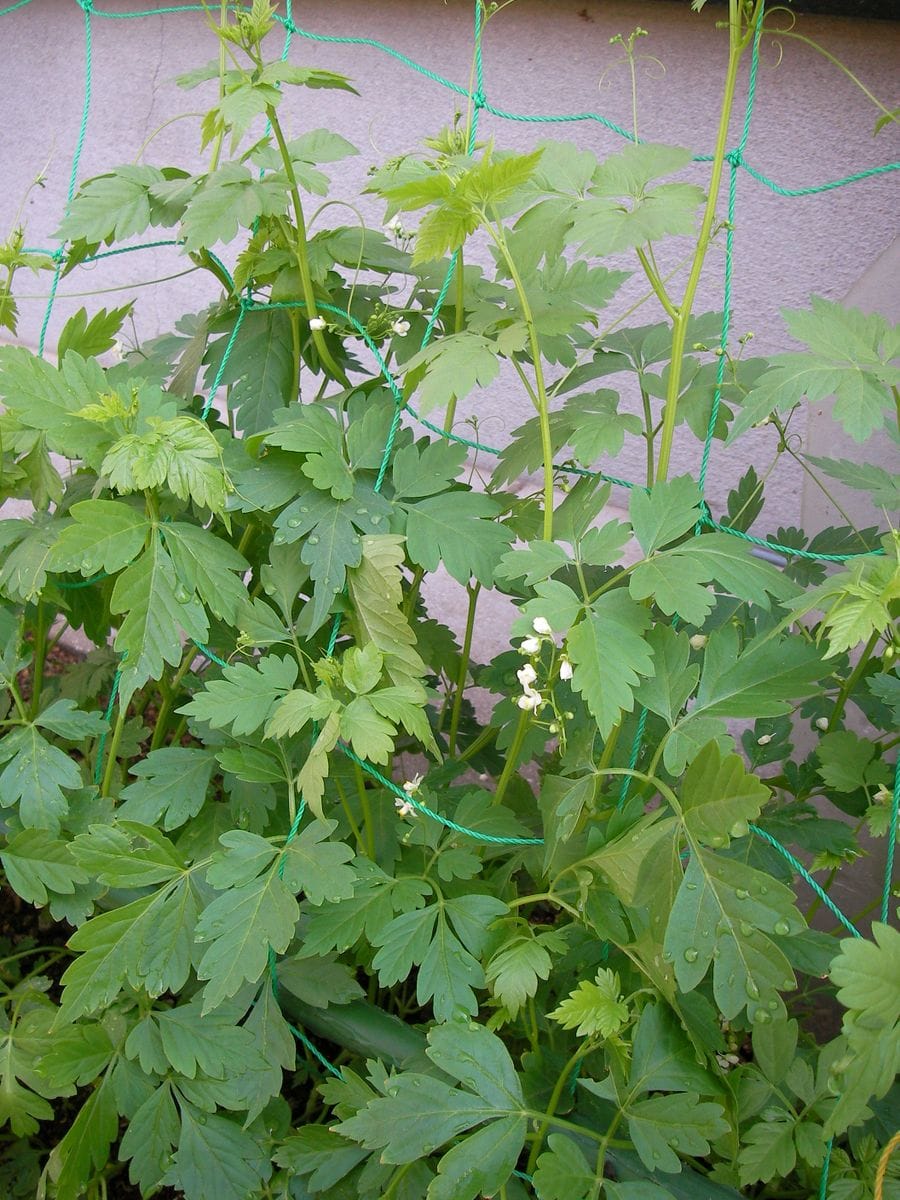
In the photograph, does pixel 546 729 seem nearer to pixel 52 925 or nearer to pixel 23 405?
pixel 23 405

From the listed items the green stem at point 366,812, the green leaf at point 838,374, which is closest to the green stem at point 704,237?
the green leaf at point 838,374

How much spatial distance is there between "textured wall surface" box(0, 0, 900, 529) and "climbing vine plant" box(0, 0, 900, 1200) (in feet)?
1.91

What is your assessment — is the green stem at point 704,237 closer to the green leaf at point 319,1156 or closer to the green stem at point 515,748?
the green stem at point 515,748

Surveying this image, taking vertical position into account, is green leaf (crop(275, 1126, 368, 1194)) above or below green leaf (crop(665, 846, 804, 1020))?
below

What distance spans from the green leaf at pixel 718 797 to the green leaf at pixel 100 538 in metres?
0.67

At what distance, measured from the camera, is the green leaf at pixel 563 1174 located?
957 millimetres

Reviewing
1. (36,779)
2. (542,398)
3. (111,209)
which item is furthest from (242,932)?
(111,209)

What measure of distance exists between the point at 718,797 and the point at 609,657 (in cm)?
17

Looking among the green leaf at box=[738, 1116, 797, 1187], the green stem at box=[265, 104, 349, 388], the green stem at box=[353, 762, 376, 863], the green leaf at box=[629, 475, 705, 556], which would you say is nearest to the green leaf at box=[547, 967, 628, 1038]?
the green leaf at box=[738, 1116, 797, 1187]

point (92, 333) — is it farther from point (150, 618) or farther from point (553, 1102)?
point (553, 1102)

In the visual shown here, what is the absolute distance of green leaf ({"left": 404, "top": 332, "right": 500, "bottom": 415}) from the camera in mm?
961

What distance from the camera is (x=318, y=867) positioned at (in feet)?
3.41

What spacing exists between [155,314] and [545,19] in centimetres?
164

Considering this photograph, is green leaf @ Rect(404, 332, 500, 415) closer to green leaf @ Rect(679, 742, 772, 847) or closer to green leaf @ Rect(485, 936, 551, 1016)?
green leaf @ Rect(679, 742, 772, 847)
